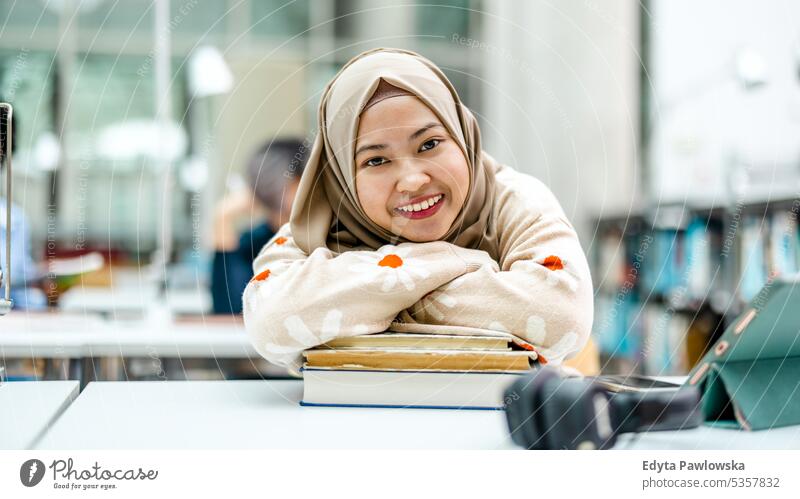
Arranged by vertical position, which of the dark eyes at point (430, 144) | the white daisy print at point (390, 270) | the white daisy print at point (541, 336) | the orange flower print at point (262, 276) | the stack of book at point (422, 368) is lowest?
the stack of book at point (422, 368)

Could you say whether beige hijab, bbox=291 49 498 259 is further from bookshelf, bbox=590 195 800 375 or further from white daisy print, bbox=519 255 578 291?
bookshelf, bbox=590 195 800 375

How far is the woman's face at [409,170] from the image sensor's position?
69 centimetres

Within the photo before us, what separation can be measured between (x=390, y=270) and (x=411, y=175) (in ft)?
0.28

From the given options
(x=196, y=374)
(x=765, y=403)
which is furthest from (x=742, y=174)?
(x=765, y=403)

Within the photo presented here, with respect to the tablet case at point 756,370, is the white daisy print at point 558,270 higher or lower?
higher

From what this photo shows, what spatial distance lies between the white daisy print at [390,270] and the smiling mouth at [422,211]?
0.04 meters

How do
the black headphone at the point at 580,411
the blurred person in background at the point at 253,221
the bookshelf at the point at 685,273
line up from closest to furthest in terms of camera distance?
the black headphone at the point at 580,411 < the blurred person in background at the point at 253,221 < the bookshelf at the point at 685,273

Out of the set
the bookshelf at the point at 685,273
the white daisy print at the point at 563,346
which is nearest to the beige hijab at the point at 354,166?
the white daisy print at the point at 563,346

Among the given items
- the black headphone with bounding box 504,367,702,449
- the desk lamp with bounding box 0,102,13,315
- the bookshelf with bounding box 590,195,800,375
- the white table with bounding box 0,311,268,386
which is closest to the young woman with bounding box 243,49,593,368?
the black headphone with bounding box 504,367,702,449

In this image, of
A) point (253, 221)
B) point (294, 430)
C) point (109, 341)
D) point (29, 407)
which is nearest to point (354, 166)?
point (294, 430)

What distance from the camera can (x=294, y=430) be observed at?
2.04 feet

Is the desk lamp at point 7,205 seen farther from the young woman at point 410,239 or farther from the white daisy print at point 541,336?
the white daisy print at point 541,336

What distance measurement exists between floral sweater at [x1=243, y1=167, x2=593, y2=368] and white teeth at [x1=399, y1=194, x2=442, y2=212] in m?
0.03

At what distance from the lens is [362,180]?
715 millimetres
